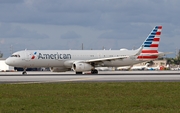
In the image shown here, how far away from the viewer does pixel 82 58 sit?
221ft

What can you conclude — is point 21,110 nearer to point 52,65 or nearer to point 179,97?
point 179,97

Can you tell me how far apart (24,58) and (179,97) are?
4348 cm

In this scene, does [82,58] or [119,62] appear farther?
[119,62]

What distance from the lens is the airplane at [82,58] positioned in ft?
214

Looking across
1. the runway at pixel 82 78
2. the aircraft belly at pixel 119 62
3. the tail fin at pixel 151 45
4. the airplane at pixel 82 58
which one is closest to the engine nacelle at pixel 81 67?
the airplane at pixel 82 58

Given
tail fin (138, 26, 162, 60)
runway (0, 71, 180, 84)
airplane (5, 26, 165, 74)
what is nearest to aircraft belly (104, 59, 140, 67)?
airplane (5, 26, 165, 74)

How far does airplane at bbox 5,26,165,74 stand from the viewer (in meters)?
65.2

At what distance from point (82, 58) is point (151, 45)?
11.8 metres

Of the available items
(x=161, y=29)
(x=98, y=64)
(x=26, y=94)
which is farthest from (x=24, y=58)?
(x=26, y=94)

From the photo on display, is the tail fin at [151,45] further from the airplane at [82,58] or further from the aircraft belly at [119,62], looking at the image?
the aircraft belly at [119,62]

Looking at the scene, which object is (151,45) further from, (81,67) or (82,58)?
(81,67)

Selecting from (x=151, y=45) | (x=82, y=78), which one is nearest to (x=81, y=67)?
(x=151, y=45)

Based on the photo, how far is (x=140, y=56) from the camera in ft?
230

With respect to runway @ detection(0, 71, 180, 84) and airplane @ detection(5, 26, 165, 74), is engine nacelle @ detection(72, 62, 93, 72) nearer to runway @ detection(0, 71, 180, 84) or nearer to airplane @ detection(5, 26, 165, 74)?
airplane @ detection(5, 26, 165, 74)
